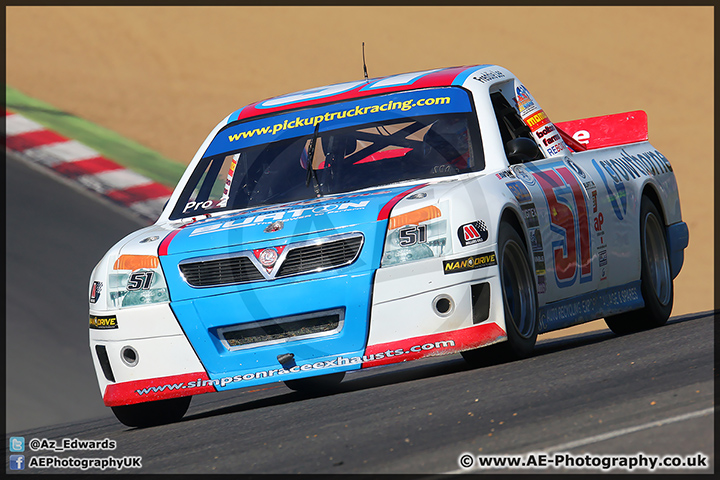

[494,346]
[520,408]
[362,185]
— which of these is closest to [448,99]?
[362,185]

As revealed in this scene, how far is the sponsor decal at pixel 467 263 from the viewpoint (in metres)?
5.77

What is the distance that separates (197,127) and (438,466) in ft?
61.1

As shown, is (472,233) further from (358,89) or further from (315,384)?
(315,384)

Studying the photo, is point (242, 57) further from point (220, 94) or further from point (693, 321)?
point (693, 321)

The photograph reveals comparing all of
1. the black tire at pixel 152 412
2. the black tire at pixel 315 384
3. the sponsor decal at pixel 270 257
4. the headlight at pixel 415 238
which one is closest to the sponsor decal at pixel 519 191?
the headlight at pixel 415 238

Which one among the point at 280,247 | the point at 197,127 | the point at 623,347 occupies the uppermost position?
the point at 280,247

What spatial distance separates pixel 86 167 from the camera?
1611 centimetres

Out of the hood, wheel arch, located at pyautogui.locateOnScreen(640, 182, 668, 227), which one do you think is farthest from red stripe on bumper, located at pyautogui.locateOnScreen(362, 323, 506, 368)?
wheel arch, located at pyautogui.locateOnScreen(640, 182, 668, 227)

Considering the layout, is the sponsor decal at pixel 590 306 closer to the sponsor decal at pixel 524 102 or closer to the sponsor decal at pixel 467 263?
the sponsor decal at pixel 467 263

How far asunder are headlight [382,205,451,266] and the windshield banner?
4.51 feet

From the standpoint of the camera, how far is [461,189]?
6.01 meters

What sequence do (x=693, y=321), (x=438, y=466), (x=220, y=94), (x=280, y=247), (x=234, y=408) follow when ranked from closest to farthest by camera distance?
(x=438, y=466) → (x=280, y=247) → (x=234, y=408) → (x=693, y=321) → (x=220, y=94)

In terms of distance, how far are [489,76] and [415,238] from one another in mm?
2034

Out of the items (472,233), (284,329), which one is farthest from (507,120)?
(284,329)
